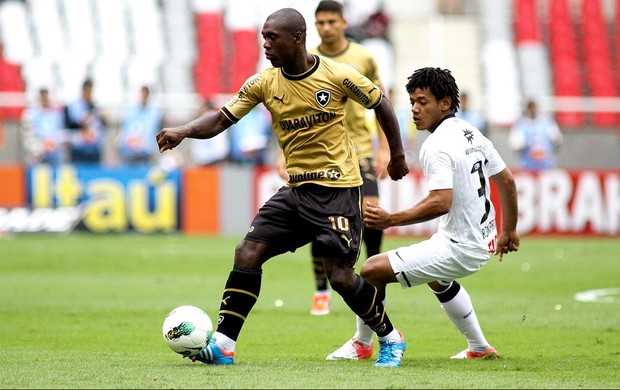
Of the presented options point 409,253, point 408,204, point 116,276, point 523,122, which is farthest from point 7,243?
point 409,253

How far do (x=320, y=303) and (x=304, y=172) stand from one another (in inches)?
138

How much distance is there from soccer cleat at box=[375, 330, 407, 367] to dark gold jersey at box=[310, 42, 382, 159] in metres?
3.19

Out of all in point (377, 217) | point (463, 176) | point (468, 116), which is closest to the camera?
point (377, 217)

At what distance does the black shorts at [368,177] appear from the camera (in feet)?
34.1

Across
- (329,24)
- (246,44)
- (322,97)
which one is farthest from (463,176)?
(246,44)

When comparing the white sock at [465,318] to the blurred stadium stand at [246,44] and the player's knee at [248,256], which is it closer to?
the player's knee at [248,256]

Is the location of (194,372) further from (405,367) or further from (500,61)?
(500,61)

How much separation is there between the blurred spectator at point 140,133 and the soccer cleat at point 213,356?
48.3 feet

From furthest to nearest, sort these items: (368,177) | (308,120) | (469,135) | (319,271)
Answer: (319,271)
(368,177)
(308,120)
(469,135)

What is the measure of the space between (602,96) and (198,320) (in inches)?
967

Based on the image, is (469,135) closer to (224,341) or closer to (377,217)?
(377,217)

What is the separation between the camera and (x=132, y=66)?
2986 centimetres

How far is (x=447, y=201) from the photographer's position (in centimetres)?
711

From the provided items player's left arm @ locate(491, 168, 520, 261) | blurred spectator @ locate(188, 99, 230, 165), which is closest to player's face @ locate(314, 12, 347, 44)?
player's left arm @ locate(491, 168, 520, 261)
